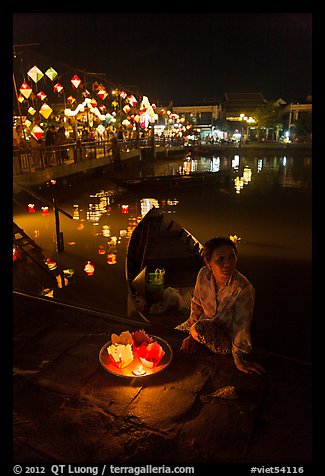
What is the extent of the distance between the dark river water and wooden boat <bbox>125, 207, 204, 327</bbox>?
0.94 meters

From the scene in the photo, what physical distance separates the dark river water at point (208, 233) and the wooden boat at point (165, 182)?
0.41 metres

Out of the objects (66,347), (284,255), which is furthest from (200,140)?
(66,347)

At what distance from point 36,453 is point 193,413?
128 cm

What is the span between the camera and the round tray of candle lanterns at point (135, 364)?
11.3 feet

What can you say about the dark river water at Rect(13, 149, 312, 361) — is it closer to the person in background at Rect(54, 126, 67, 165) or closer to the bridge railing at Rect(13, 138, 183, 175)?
the bridge railing at Rect(13, 138, 183, 175)

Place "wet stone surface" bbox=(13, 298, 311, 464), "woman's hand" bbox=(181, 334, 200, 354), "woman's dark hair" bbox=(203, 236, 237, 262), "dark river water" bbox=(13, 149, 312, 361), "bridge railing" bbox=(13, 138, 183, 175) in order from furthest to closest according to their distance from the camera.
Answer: "bridge railing" bbox=(13, 138, 183, 175) < "dark river water" bbox=(13, 149, 312, 361) < "woman's hand" bbox=(181, 334, 200, 354) < "woman's dark hair" bbox=(203, 236, 237, 262) < "wet stone surface" bbox=(13, 298, 311, 464)

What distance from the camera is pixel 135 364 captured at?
3.56 metres

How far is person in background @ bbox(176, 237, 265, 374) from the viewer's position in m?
3.29

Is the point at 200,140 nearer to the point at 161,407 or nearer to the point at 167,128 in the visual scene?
the point at 167,128

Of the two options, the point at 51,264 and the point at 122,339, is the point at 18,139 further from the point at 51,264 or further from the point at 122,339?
the point at 122,339

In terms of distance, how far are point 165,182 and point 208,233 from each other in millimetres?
8995

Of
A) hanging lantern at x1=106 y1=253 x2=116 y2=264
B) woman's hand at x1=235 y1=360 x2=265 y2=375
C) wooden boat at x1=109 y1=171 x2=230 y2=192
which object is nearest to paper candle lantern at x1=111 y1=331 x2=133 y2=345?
woman's hand at x1=235 y1=360 x2=265 y2=375

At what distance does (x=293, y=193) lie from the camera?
24266 mm

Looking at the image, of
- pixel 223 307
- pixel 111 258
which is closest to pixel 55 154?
pixel 111 258
